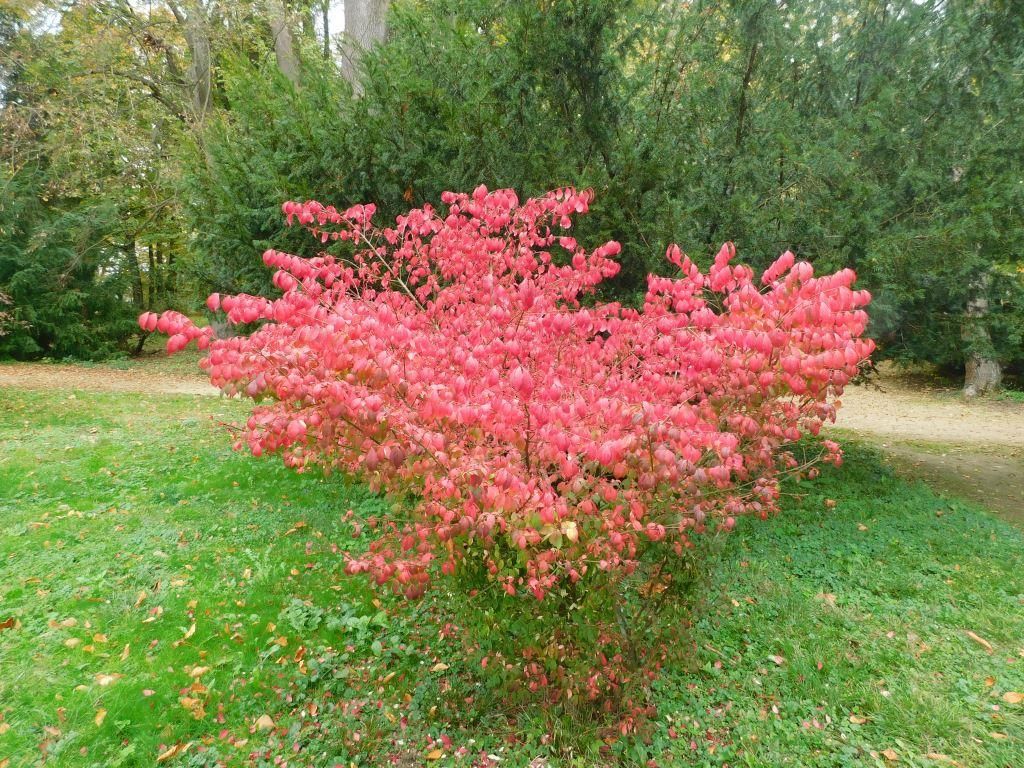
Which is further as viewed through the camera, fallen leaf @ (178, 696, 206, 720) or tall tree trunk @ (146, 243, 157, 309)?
tall tree trunk @ (146, 243, 157, 309)

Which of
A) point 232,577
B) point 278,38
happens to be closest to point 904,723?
point 232,577

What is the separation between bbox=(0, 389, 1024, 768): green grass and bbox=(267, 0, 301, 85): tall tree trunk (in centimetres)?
928

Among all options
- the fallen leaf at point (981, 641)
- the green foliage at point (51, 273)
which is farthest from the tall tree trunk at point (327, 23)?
the fallen leaf at point (981, 641)

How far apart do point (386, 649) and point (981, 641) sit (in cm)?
355

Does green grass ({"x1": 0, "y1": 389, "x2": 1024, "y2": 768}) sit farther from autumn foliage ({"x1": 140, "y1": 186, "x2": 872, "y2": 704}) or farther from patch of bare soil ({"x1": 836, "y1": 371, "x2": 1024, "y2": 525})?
patch of bare soil ({"x1": 836, "y1": 371, "x2": 1024, "y2": 525})

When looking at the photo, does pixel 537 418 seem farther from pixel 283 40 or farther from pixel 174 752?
pixel 283 40

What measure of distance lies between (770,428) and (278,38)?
507 inches

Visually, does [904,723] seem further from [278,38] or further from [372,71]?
[278,38]

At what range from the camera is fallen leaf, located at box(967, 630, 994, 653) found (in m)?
3.64

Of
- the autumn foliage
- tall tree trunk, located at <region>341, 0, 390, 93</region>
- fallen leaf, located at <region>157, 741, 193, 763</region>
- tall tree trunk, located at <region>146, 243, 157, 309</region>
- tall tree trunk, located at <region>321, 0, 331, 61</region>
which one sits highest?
tall tree trunk, located at <region>321, 0, 331, 61</region>

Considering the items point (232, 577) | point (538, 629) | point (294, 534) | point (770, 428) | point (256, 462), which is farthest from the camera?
point (256, 462)

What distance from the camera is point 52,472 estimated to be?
602cm

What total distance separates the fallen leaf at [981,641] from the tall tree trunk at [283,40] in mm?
12604

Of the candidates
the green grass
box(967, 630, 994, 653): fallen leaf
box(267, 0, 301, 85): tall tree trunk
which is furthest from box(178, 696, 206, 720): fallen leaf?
box(267, 0, 301, 85): tall tree trunk
